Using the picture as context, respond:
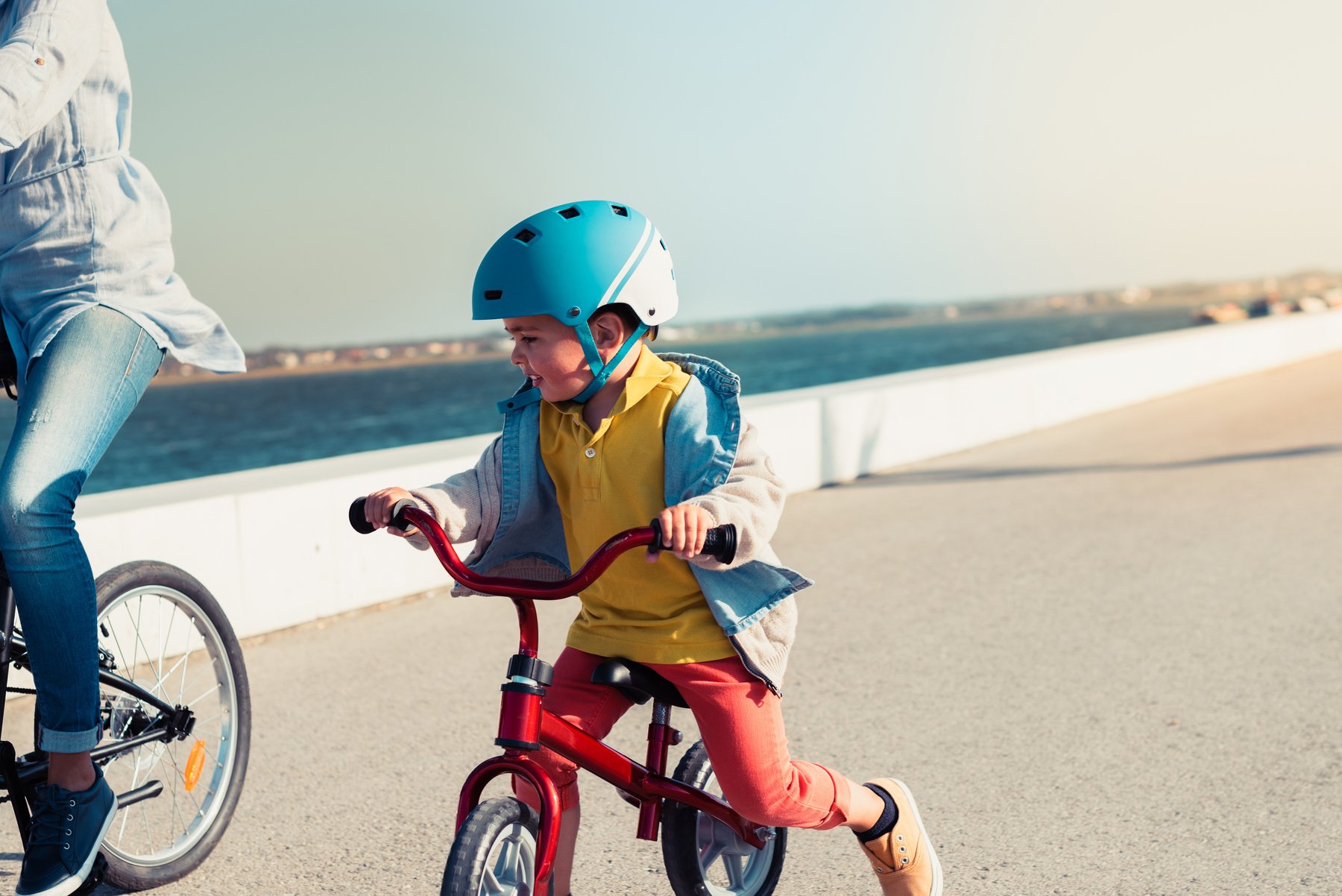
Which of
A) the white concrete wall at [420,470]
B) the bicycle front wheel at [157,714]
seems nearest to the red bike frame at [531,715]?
the bicycle front wheel at [157,714]

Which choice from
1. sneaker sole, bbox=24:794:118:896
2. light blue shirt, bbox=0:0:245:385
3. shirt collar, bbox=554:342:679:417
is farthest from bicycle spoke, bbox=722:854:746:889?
light blue shirt, bbox=0:0:245:385

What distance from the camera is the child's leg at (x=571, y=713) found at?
2.47 meters

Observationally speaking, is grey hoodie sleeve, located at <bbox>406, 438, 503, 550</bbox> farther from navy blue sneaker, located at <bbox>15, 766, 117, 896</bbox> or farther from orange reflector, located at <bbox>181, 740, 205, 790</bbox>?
orange reflector, located at <bbox>181, 740, 205, 790</bbox>

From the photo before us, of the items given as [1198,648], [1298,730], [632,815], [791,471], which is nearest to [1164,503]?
[791,471]

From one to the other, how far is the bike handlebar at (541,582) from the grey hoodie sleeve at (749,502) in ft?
0.21

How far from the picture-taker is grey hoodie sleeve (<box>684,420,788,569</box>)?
7.38 ft

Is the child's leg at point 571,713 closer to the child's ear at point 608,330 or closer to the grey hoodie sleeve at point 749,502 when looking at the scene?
the grey hoodie sleeve at point 749,502

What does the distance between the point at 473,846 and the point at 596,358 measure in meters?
0.88

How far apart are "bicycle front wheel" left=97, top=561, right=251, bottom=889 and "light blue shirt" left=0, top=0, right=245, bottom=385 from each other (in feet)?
2.19

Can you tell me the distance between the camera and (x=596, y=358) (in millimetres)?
2410

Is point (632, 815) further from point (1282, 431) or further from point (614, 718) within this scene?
point (1282, 431)

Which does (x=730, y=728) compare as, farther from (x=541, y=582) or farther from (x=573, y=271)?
(x=573, y=271)

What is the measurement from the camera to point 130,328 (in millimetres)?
2867

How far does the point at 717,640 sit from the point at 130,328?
4.80 feet
